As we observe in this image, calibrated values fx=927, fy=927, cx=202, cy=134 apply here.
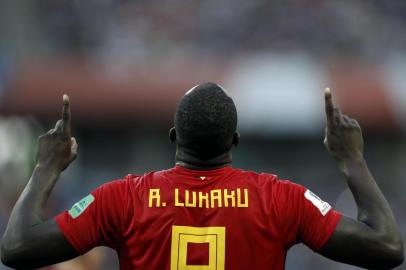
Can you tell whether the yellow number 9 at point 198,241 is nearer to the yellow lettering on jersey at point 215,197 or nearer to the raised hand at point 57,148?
the yellow lettering on jersey at point 215,197

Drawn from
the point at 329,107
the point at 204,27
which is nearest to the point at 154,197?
the point at 329,107

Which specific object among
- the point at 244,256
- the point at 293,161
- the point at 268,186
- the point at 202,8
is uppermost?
the point at 202,8

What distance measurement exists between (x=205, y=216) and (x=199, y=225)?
0.14 ft

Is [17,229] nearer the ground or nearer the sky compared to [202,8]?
nearer the ground

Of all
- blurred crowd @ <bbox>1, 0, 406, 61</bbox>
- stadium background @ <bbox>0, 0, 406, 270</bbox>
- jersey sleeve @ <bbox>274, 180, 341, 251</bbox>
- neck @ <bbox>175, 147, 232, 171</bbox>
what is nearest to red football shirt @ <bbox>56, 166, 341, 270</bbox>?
jersey sleeve @ <bbox>274, 180, 341, 251</bbox>

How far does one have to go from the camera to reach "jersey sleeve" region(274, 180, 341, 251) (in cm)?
350

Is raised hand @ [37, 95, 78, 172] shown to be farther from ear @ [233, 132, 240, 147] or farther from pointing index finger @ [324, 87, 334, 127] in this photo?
pointing index finger @ [324, 87, 334, 127]

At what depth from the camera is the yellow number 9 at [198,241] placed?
3492 mm

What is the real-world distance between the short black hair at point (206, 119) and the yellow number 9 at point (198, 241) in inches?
13.3

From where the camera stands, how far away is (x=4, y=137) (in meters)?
14.1

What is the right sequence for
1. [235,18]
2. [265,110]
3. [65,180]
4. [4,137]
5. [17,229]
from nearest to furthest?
[17,229] → [4,137] → [65,180] → [265,110] → [235,18]

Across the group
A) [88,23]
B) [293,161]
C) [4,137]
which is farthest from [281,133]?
[4,137]

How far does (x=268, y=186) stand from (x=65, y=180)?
39.9 feet

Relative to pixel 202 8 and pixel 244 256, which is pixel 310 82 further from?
pixel 244 256
